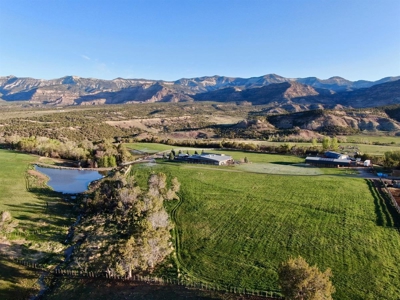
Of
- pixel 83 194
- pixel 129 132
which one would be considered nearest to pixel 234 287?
pixel 83 194

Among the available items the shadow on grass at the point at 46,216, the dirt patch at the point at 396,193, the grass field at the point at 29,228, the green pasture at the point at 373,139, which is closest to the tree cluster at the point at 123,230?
the shadow on grass at the point at 46,216

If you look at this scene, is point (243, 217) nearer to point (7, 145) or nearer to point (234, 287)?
point (234, 287)

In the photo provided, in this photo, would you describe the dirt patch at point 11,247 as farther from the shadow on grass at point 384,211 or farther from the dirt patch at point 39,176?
the shadow on grass at point 384,211

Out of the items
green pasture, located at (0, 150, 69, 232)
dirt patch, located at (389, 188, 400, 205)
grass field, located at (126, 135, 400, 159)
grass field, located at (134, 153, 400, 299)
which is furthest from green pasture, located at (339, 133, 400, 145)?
green pasture, located at (0, 150, 69, 232)

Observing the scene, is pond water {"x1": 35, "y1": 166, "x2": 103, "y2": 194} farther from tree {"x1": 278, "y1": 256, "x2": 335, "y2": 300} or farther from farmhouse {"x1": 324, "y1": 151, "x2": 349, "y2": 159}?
farmhouse {"x1": 324, "y1": 151, "x2": 349, "y2": 159}

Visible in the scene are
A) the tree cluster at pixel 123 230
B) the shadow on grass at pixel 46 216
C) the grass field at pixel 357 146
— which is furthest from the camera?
the grass field at pixel 357 146
